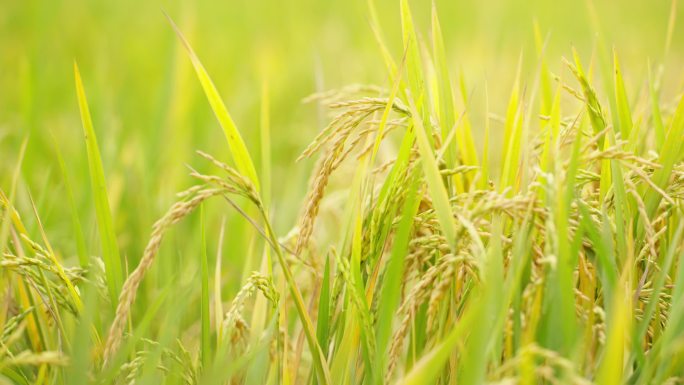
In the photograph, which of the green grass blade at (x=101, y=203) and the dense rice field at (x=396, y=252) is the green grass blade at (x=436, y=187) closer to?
the dense rice field at (x=396, y=252)

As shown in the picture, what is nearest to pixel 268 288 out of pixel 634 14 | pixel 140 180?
pixel 140 180

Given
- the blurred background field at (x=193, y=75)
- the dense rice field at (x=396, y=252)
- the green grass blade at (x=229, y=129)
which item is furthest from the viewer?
the blurred background field at (x=193, y=75)

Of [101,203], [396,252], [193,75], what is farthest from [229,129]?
[193,75]

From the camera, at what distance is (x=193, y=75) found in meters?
3.88

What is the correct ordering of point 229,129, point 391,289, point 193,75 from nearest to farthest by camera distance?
point 391,289
point 229,129
point 193,75

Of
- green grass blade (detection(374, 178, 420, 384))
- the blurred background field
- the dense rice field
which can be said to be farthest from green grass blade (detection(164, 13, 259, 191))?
green grass blade (detection(374, 178, 420, 384))

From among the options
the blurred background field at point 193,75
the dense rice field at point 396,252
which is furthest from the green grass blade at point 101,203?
the blurred background field at point 193,75

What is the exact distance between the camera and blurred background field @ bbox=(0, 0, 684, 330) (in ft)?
7.46

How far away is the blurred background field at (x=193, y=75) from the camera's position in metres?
2.27

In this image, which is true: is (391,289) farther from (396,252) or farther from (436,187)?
(436,187)

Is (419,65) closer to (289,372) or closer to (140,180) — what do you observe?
(289,372)

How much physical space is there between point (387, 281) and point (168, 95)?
1.83 metres

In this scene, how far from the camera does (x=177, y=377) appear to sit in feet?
4.05

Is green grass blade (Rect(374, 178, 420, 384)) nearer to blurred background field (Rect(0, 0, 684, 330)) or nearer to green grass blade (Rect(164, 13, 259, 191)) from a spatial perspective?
green grass blade (Rect(164, 13, 259, 191))
